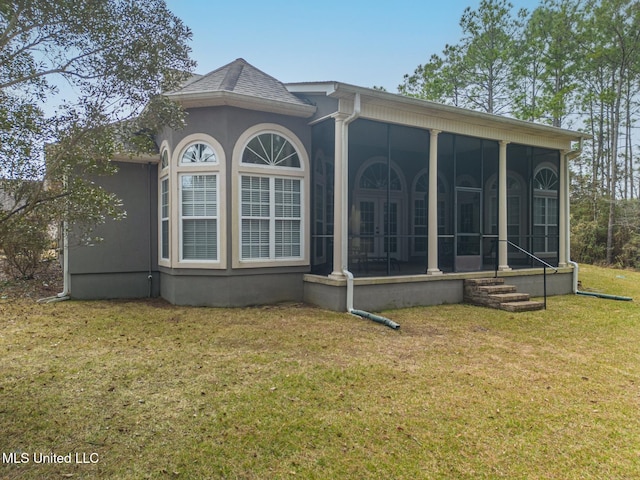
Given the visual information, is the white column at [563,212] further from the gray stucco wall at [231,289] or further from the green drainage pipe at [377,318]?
the gray stucco wall at [231,289]

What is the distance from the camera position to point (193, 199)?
779cm

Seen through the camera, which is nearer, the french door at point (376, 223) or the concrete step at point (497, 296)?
the concrete step at point (497, 296)

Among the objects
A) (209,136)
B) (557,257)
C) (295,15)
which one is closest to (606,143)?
(557,257)

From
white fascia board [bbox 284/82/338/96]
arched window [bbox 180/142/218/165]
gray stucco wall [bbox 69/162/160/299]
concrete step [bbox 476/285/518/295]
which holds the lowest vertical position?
concrete step [bbox 476/285/518/295]

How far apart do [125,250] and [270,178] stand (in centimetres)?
358

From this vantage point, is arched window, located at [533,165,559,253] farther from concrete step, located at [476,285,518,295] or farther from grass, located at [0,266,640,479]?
grass, located at [0,266,640,479]

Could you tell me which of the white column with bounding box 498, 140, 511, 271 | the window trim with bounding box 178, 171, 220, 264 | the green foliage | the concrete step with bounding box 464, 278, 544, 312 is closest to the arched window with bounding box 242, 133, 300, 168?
the window trim with bounding box 178, 171, 220, 264

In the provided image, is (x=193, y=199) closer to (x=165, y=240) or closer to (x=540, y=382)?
(x=165, y=240)

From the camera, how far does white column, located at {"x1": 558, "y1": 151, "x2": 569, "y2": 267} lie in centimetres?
1047

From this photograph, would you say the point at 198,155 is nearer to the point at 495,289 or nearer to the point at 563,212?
the point at 495,289

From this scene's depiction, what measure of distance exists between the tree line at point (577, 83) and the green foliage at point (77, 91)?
765 inches

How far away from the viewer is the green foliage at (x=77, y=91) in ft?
10.8

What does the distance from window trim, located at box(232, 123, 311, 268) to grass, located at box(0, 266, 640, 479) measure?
5.16 feet

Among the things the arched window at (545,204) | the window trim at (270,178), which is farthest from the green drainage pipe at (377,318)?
the arched window at (545,204)
